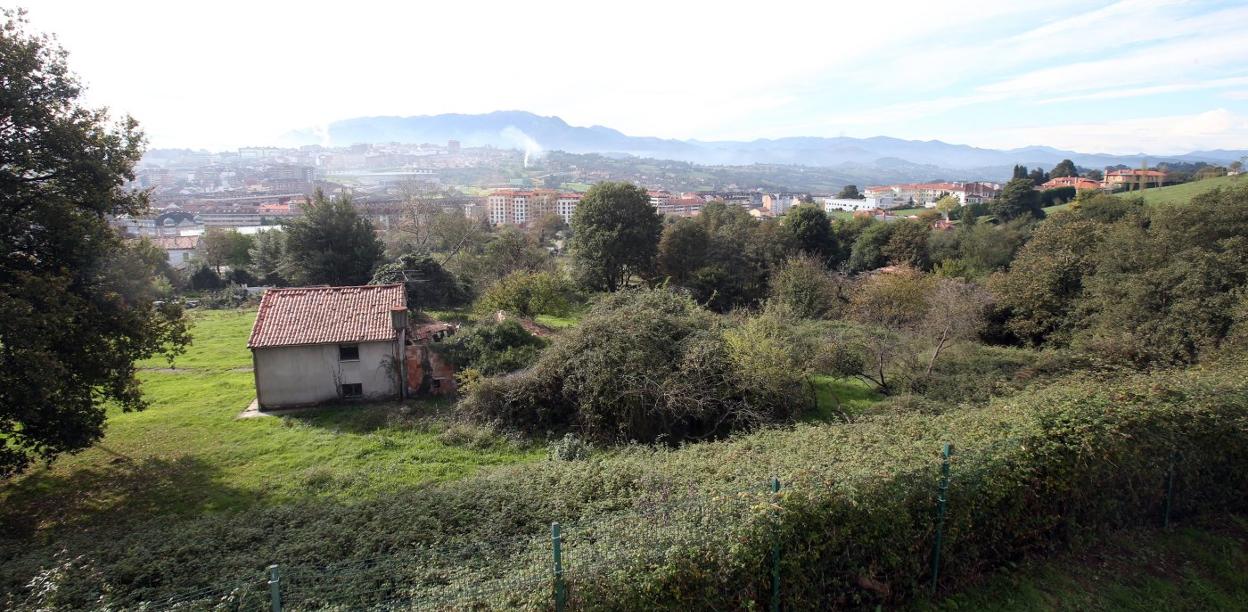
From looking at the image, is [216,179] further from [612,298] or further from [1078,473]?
[1078,473]

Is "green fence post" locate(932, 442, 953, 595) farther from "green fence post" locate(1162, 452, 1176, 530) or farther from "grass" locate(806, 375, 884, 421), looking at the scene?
"grass" locate(806, 375, 884, 421)

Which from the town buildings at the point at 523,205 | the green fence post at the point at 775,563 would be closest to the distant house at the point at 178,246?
the town buildings at the point at 523,205

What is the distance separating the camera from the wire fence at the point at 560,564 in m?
5.31

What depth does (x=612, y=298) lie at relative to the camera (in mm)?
19406

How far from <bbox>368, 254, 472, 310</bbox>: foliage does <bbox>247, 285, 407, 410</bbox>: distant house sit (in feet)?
37.7

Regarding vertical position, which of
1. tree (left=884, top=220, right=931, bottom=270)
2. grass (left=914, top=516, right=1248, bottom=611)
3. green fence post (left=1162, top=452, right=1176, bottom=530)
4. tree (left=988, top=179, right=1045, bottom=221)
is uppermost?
tree (left=988, top=179, right=1045, bottom=221)

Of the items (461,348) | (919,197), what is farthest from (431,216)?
(919,197)

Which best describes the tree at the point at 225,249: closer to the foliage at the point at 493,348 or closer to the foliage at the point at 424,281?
the foliage at the point at 424,281

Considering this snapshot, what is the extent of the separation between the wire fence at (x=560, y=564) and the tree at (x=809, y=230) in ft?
115

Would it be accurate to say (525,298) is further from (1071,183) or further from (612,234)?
(1071,183)

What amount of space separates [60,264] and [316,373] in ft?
24.1

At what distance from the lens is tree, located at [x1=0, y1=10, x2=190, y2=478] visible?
1023cm

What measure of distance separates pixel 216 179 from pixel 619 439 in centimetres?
19875

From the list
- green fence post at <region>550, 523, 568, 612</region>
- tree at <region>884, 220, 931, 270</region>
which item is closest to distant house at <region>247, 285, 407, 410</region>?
green fence post at <region>550, 523, 568, 612</region>
